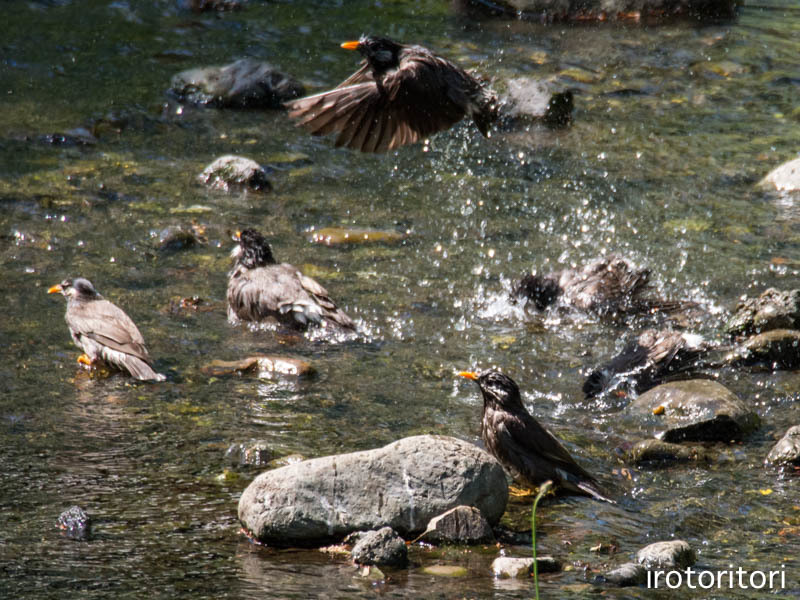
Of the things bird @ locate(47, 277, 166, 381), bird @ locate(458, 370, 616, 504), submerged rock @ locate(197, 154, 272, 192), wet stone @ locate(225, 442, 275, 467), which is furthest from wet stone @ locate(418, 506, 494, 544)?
submerged rock @ locate(197, 154, 272, 192)

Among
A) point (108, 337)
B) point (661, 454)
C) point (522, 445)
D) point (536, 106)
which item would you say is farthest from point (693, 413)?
point (536, 106)

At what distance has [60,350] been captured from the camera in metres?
7.85

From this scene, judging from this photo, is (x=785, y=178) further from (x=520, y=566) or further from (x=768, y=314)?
(x=520, y=566)

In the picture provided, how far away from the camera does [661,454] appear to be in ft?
20.2

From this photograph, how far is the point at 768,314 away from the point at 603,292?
1364 millimetres

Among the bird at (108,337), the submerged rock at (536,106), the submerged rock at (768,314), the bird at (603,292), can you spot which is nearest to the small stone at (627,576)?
the bird at (108,337)

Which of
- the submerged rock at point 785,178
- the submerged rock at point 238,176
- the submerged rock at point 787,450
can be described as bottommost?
the submerged rock at point 787,450

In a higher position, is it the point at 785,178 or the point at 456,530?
the point at 785,178

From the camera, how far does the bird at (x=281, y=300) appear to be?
8.46 m

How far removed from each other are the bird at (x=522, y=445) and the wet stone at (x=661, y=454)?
0.46 m

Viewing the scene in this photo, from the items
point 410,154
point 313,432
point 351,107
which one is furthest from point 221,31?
point 313,432

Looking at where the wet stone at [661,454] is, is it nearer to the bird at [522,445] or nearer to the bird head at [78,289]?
the bird at [522,445]

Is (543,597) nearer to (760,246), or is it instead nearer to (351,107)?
(351,107)

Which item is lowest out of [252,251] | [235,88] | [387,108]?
[252,251]
